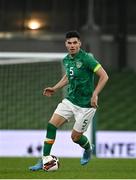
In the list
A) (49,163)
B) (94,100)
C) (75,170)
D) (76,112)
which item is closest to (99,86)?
(94,100)

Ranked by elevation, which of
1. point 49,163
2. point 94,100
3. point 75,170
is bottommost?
point 75,170

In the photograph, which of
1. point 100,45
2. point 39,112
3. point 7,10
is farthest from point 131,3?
point 39,112

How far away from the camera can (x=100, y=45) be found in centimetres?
2722

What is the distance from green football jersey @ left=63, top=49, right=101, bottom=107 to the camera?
9586mm

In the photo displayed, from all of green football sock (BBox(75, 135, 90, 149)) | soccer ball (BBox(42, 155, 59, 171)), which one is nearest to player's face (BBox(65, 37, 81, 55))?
green football sock (BBox(75, 135, 90, 149))

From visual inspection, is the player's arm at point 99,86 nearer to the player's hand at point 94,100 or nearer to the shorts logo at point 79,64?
the player's hand at point 94,100

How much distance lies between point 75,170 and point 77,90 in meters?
1.21

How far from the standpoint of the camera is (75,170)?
10.2 m

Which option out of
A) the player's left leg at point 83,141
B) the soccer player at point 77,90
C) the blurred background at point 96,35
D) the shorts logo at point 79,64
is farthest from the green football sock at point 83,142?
the blurred background at point 96,35

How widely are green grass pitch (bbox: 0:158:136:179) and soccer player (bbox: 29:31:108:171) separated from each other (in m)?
0.37

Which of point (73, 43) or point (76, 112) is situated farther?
point (76, 112)

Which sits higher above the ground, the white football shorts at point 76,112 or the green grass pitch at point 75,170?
the white football shorts at point 76,112

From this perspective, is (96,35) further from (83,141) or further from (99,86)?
(99,86)

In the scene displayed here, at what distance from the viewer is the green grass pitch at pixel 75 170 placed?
9.21m
